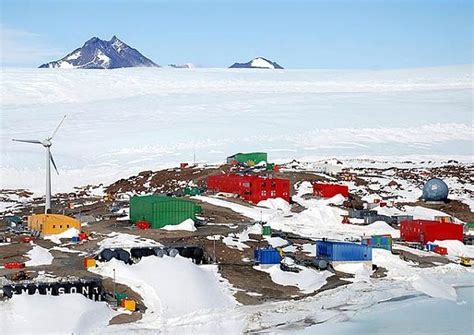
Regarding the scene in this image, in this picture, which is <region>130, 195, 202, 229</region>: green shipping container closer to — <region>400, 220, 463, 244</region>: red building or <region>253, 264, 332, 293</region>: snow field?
<region>253, 264, 332, 293</region>: snow field

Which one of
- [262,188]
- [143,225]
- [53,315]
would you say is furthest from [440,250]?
[53,315]

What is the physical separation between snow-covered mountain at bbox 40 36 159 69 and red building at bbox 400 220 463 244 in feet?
506

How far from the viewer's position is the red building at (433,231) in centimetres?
2844

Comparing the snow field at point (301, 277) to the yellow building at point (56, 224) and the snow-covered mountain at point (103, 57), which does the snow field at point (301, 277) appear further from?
the snow-covered mountain at point (103, 57)

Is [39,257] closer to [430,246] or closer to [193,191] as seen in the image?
[430,246]

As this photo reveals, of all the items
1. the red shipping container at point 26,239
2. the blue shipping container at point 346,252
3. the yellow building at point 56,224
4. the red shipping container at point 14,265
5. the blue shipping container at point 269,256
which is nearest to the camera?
the red shipping container at point 14,265

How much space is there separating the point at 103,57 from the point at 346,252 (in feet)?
535

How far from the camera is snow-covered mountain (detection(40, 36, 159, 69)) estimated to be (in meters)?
180

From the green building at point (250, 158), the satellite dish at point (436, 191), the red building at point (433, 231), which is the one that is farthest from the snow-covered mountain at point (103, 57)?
the red building at point (433, 231)

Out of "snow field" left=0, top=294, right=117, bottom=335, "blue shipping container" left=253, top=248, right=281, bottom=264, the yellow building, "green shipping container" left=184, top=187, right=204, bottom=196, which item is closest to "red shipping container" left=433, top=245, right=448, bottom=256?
"blue shipping container" left=253, top=248, right=281, bottom=264

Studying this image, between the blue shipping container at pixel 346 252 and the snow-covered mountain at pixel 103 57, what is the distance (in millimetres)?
158451

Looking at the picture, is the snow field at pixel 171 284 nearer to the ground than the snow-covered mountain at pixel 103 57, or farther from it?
nearer to the ground

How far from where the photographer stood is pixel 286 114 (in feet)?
240

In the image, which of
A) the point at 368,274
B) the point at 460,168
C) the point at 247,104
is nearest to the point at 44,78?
the point at 247,104
